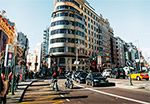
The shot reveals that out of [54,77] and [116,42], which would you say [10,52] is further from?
[116,42]

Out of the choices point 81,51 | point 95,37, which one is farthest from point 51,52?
point 95,37

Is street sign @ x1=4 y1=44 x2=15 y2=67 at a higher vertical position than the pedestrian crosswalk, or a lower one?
higher

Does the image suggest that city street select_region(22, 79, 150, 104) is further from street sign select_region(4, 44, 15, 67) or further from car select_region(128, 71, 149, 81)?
car select_region(128, 71, 149, 81)

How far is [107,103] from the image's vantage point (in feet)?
19.8

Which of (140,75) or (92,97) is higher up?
(140,75)

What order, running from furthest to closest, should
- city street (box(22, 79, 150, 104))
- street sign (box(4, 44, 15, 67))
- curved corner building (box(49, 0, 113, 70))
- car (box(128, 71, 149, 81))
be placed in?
curved corner building (box(49, 0, 113, 70))
car (box(128, 71, 149, 81))
street sign (box(4, 44, 15, 67))
city street (box(22, 79, 150, 104))

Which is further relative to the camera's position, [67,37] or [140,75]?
[67,37]

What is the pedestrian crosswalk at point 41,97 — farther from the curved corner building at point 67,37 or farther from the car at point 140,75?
the curved corner building at point 67,37

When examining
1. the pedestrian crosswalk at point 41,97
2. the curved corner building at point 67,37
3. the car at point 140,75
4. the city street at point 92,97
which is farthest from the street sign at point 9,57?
the curved corner building at point 67,37

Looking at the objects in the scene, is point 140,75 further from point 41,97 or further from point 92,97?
point 41,97

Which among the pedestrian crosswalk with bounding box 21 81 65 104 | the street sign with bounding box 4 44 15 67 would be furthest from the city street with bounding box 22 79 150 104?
the street sign with bounding box 4 44 15 67

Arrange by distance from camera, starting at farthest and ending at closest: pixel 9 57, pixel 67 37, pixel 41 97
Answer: pixel 67 37 < pixel 9 57 < pixel 41 97

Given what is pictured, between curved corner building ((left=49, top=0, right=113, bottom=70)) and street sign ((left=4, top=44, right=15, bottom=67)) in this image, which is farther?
curved corner building ((left=49, top=0, right=113, bottom=70))

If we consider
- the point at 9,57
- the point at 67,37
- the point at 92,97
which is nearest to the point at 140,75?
the point at 92,97
